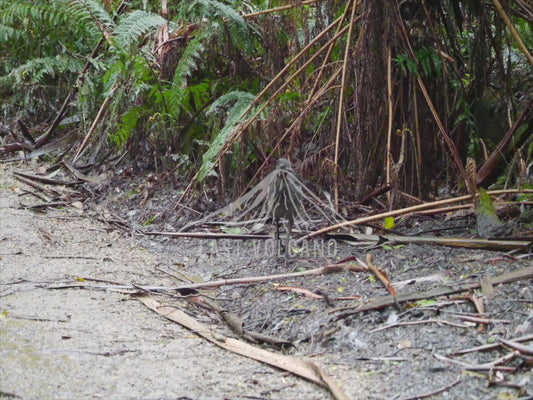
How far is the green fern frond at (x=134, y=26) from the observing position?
4438 mm

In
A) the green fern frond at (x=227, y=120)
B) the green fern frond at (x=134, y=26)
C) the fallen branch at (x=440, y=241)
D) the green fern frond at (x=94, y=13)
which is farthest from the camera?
the green fern frond at (x=94, y=13)

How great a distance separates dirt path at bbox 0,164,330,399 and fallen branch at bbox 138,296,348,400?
0.03 m

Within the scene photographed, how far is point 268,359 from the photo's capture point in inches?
85.8

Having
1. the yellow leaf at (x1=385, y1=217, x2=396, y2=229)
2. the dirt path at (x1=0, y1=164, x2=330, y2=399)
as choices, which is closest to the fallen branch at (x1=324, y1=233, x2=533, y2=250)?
the yellow leaf at (x1=385, y1=217, x2=396, y2=229)

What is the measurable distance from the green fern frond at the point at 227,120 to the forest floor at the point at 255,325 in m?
0.60

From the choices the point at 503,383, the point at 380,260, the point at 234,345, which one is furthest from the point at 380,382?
the point at 380,260

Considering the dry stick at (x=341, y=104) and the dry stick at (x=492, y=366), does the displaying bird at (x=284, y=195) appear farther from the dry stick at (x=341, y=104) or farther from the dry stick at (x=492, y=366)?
the dry stick at (x=492, y=366)

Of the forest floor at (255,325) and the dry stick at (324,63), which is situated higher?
the dry stick at (324,63)

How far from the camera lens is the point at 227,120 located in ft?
13.6

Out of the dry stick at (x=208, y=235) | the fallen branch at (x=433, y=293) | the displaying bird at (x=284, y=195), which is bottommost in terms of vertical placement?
the dry stick at (x=208, y=235)

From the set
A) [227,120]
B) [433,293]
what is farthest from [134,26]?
[433,293]

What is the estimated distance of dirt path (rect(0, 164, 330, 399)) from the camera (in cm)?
191

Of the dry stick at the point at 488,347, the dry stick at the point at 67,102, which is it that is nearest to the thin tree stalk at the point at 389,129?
the dry stick at the point at 488,347

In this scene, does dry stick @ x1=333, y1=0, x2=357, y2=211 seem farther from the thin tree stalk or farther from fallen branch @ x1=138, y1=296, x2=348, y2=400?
fallen branch @ x1=138, y1=296, x2=348, y2=400
